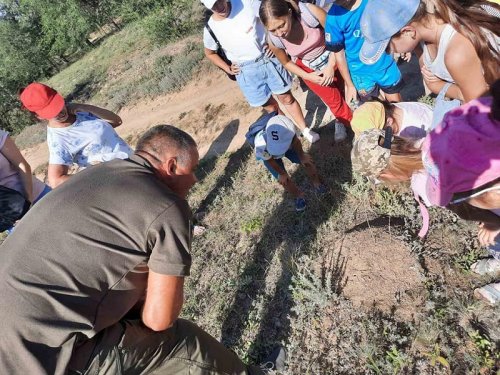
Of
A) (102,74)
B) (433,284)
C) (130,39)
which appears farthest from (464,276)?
(130,39)

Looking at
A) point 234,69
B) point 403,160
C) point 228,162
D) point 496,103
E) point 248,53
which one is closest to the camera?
point 496,103

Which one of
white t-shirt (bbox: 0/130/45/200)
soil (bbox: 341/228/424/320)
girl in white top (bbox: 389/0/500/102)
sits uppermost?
girl in white top (bbox: 389/0/500/102)

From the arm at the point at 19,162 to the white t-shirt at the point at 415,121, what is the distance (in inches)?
139

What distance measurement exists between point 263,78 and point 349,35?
1269mm

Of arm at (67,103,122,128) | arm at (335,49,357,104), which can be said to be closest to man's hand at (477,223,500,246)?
arm at (335,49,357,104)

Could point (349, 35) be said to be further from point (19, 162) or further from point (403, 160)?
point (19, 162)

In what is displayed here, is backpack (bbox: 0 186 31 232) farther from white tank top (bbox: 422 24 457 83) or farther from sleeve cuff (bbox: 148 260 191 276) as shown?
white tank top (bbox: 422 24 457 83)

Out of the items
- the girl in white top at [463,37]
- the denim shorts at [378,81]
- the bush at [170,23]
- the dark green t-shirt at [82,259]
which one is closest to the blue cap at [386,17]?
the girl in white top at [463,37]

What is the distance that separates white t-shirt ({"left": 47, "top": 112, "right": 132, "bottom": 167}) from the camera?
3.71m

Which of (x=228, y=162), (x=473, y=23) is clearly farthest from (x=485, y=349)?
(x=228, y=162)

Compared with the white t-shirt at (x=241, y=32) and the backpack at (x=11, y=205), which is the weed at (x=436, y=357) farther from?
the backpack at (x=11, y=205)

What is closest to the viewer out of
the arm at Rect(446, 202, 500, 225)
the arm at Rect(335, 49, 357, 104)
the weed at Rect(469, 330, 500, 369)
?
the arm at Rect(446, 202, 500, 225)

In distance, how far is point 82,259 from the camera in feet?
6.41

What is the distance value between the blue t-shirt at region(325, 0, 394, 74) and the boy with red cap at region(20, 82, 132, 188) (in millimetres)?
2335
